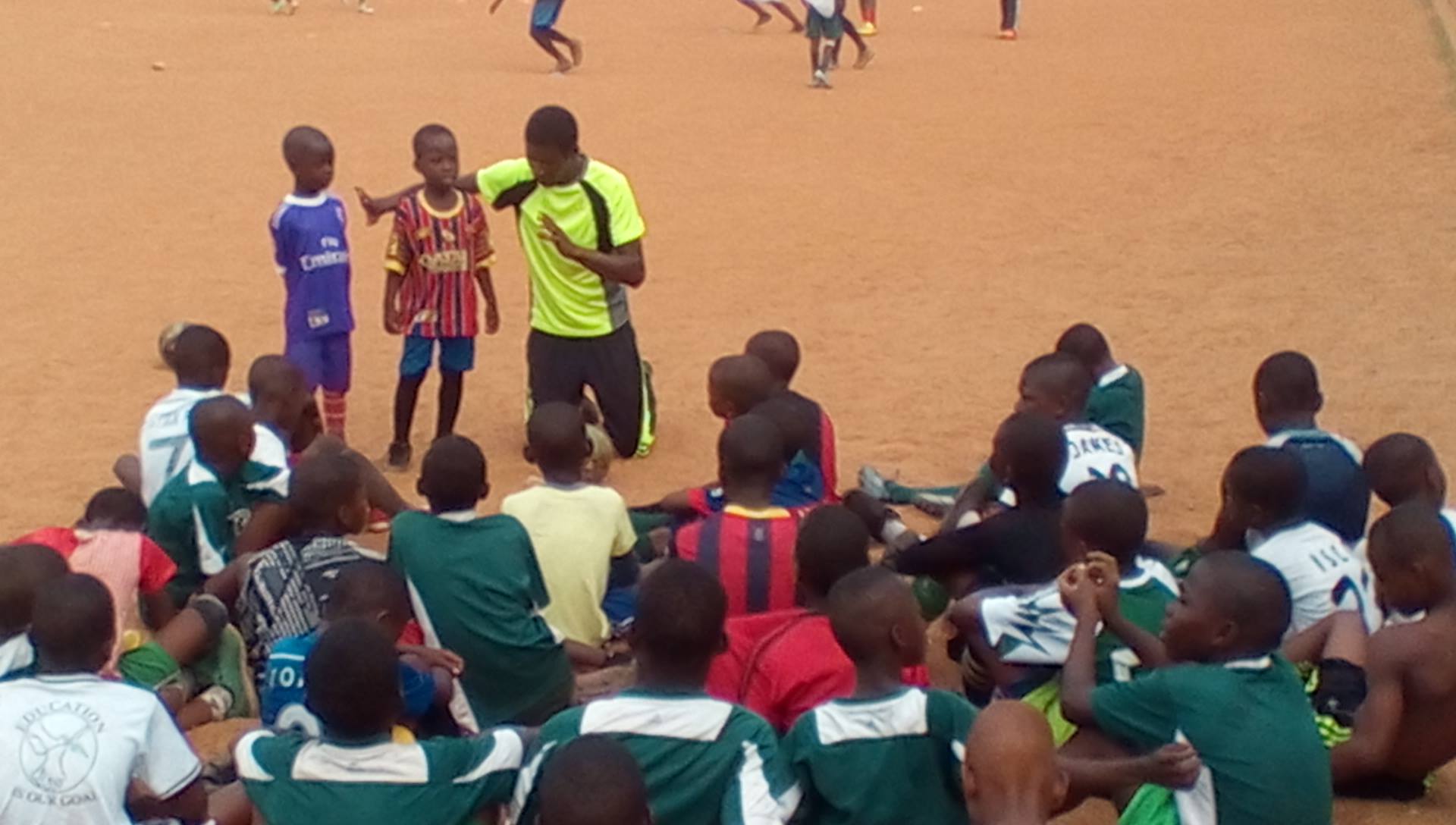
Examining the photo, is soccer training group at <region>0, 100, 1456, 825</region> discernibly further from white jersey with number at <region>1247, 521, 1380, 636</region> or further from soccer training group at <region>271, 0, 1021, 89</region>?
soccer training group at <region>271, 0, 1021, 89</region>

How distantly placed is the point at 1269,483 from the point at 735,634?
1540 millimetres

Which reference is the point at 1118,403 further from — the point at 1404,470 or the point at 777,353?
the point at 1404,470

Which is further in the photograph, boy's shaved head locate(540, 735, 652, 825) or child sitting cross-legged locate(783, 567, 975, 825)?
child sitting cross-legged locate(783, 567, 975, 825)

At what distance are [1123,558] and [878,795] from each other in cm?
122

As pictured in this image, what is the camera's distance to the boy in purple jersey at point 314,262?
751cm

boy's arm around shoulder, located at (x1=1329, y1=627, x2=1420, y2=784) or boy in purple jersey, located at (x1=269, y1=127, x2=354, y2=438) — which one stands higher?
boy in purple jersey, located at (x1=269, y1=127, x2=354, y2=438)

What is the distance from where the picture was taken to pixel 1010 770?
3.36 m

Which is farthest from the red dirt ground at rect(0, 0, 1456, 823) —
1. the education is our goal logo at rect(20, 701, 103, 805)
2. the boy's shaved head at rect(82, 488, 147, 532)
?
the education is our goal logo at rect(20, 701, 103, 805)

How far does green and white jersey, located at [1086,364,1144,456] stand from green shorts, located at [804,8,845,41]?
39.6 feet

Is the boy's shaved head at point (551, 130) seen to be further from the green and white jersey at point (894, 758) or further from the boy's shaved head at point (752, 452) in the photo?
the green and white jersey at point (894, 758)

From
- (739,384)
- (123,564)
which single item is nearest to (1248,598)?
(739,384)

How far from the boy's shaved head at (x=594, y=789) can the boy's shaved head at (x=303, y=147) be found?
186 inches

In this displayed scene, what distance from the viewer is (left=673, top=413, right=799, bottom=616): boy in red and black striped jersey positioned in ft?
15.6

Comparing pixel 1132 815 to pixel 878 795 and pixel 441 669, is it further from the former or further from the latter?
pixel 441 669
